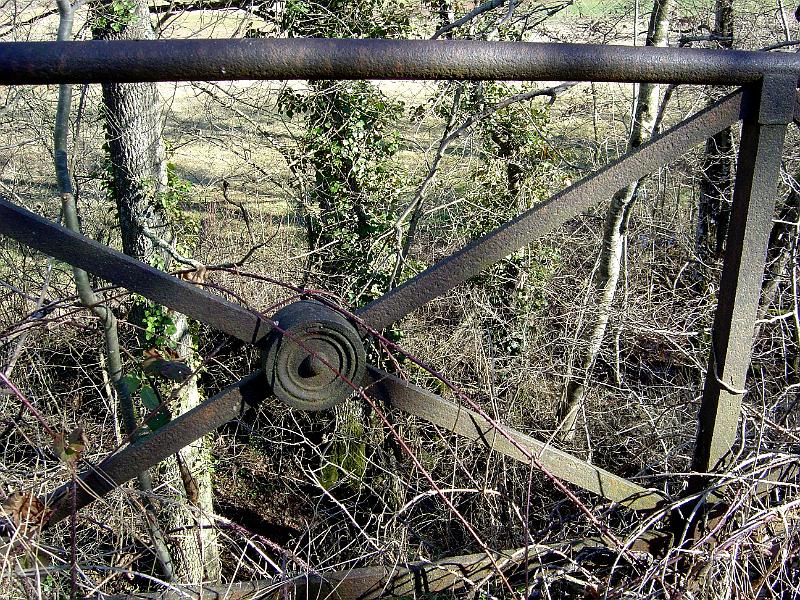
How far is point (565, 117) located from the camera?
695cm

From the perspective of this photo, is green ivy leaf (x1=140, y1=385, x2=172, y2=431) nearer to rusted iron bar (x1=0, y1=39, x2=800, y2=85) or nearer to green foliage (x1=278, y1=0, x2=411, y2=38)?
rusted iron bar (x1=0, y1=39, x2=800, y2=85)

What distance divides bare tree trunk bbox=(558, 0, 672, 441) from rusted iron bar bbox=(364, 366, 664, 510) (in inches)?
129

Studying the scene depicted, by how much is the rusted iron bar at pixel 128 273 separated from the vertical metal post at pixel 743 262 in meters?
1.01

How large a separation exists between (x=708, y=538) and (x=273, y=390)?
986 mm

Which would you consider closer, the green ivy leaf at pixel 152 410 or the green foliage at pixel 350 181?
the green ivy leaf at pixel 152 410

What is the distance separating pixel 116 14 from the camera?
510cm

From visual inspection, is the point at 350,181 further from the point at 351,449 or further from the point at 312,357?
the point at 312,357

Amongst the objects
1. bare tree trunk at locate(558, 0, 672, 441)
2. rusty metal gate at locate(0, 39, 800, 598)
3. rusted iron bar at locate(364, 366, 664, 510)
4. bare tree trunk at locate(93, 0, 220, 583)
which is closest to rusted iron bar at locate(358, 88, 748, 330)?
rusty metal gate at locate(0, 39, 800, 598)

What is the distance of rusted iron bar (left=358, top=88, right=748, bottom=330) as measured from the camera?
1512 millimetres

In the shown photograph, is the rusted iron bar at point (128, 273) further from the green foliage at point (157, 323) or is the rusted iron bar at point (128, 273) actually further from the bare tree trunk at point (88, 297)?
the green foliage at point (157, 323)

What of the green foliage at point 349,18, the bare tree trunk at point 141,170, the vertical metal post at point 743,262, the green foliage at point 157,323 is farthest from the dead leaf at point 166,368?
the green foliage at point 349,18

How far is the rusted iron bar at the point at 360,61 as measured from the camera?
1.21m

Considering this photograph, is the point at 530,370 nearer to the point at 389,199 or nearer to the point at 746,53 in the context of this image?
the point at 389,199

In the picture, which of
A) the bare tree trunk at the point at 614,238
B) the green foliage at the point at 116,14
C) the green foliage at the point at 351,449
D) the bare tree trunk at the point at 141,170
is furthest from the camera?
the green foliage at the point at 351,449
